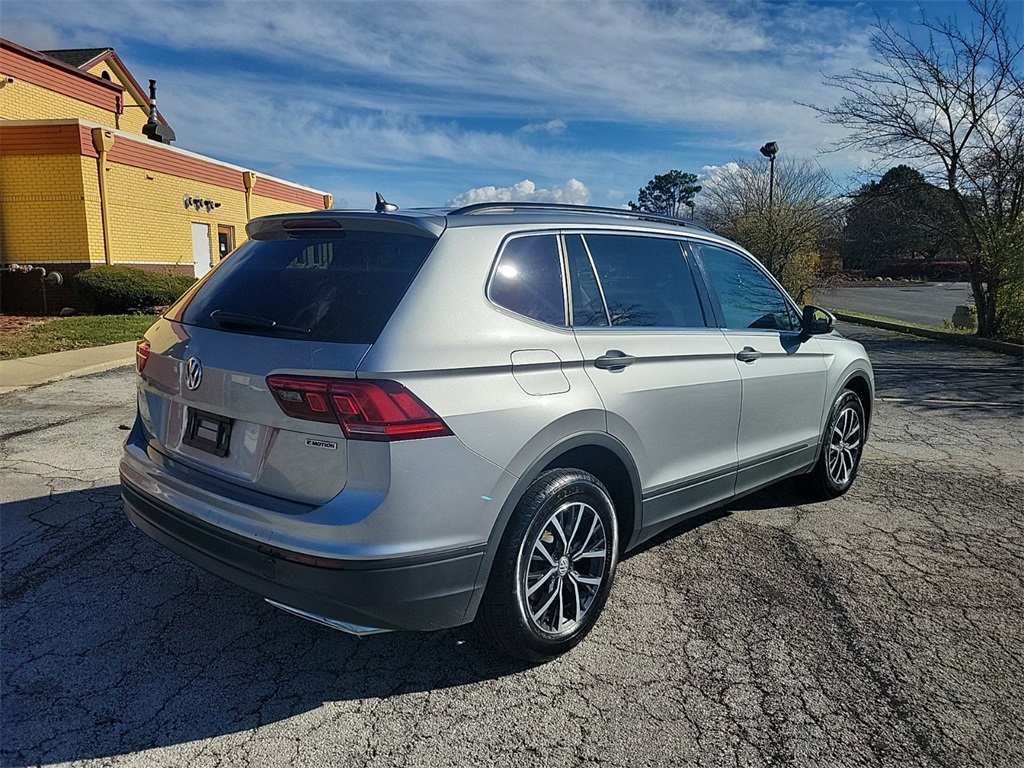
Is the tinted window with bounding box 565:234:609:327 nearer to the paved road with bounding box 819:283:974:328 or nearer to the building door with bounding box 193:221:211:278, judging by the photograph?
the paved road with bounding box 819:283:974:328

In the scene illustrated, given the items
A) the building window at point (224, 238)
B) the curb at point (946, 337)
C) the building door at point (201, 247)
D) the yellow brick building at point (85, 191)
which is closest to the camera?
the curb at point (946, 337)

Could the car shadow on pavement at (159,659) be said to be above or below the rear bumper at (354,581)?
below

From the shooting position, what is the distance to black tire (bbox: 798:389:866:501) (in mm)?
4918

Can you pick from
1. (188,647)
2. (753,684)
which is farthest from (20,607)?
(753,684)

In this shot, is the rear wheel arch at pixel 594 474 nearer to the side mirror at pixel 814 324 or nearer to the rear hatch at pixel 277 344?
the rear hatch at pixel 277 344

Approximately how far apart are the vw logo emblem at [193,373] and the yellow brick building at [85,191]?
1591 cm

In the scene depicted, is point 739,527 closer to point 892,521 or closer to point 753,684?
point 892,521

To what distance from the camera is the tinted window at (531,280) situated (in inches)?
114

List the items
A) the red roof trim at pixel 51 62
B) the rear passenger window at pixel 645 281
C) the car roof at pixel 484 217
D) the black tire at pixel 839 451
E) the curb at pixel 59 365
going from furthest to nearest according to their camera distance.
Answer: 1. the red roof trim at pixel 51 62
2. the curb at pixel 59 365
3. the black tire at pixel 839 451
4. the rear passenger window at pixel 645 281
5. the car roof at pixel 484 217

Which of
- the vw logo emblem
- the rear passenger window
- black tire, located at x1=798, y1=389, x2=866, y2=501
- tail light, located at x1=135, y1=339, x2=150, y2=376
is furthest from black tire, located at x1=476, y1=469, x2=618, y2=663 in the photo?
black tire, located at x1=798, y1=389, x2=866, y2=501

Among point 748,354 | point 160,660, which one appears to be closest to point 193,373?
point 160,660

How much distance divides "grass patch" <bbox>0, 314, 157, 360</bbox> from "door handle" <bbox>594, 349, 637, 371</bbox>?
10.3 m

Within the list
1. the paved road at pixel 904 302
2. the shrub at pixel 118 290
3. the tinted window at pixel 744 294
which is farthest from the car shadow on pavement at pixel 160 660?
the paved road at pixel 904 302

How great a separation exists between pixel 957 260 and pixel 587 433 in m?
15.4
